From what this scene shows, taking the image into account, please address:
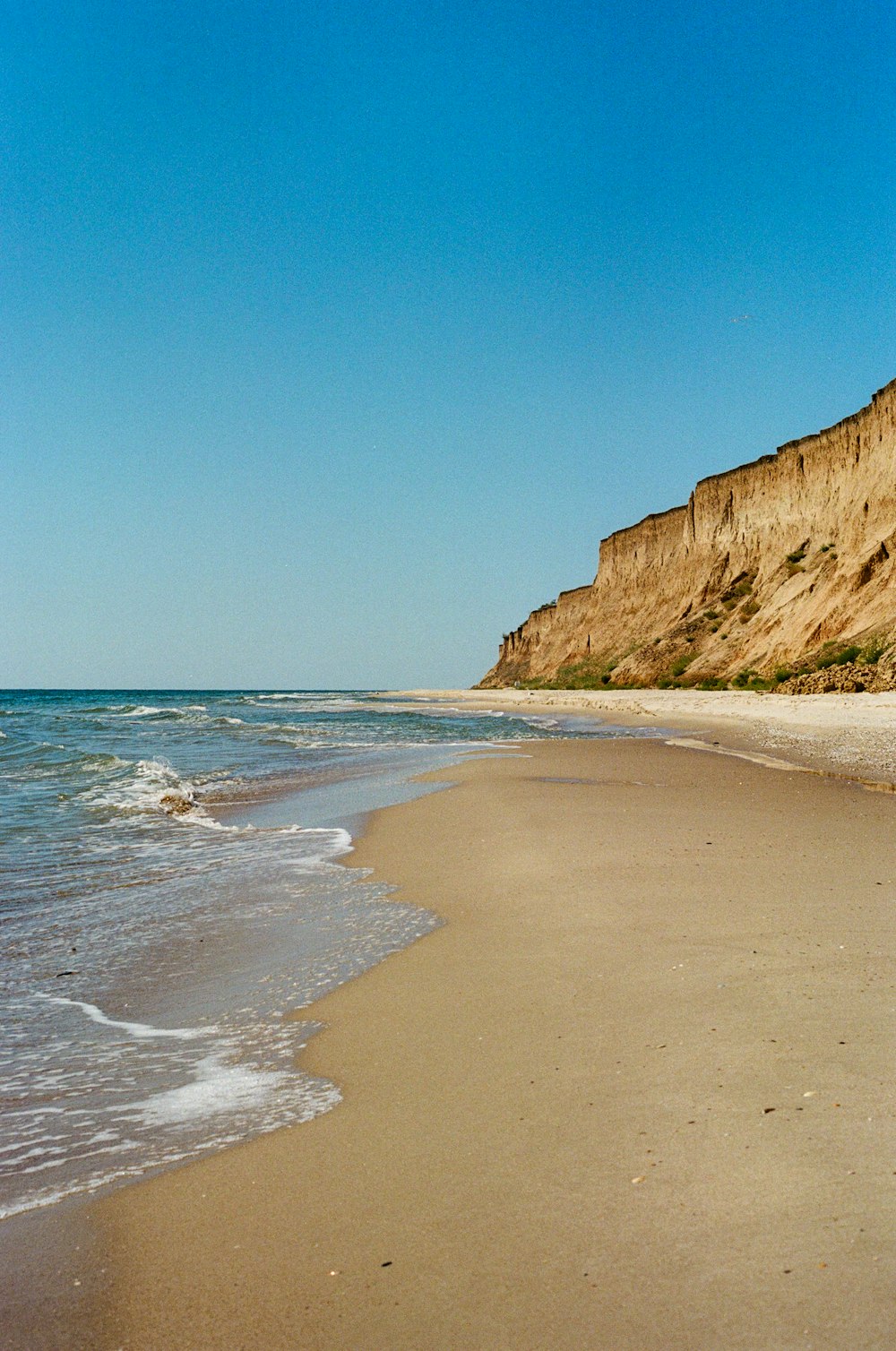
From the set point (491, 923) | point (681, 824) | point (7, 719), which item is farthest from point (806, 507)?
point (491, 923)

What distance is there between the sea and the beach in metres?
0.21

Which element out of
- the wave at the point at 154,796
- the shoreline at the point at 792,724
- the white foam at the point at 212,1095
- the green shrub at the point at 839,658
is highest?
the green shrub at the point at 839,658

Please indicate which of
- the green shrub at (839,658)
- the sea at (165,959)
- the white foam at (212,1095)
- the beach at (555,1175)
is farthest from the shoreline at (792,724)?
the white foam at (212,1095)

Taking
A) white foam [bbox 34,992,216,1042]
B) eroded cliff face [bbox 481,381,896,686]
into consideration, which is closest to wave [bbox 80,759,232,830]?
white foam [bbox 34,992,216,1042]

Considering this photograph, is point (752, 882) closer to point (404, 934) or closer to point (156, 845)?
point (404, 934)

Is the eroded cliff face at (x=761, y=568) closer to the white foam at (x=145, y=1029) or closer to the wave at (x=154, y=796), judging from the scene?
the wave at (x=154, y=796)

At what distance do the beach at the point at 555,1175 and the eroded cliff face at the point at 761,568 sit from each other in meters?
31.4

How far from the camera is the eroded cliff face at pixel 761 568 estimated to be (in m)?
39.1

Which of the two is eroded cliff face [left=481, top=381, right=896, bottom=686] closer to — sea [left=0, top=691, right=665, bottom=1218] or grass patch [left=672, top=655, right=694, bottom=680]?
grass patch [left=672, top=655, right=694, bottom=680]

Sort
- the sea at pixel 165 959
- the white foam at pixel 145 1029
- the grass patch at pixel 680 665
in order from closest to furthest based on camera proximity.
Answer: the sea at pixel 165 959 → the white foam at pixel 145 1029 → the grass patch at pixel 680 665

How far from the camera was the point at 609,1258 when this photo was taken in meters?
2.01

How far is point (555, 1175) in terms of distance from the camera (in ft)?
7.78

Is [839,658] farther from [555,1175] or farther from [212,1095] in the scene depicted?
[555,1175]

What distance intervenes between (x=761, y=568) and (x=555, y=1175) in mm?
56760
